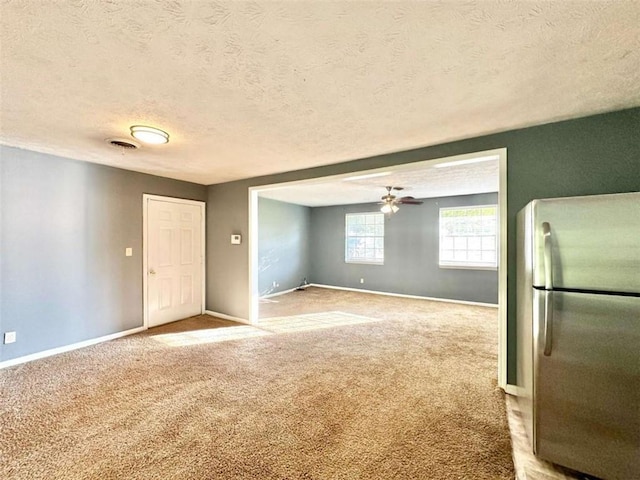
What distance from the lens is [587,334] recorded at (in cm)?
158

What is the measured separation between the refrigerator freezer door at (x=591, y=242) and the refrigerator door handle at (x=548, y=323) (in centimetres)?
8

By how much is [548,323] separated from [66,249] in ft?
16.3

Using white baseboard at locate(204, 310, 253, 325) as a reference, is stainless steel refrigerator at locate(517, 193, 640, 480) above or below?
above

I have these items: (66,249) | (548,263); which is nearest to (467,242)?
(548,263)

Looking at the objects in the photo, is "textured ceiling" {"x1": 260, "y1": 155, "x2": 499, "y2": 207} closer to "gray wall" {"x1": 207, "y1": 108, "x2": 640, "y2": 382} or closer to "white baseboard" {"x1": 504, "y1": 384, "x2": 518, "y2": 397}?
"gray wall" {"x1": 207, "y1": 108, "x2": 640, "y2": 382}

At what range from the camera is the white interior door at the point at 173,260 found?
438 centimetres

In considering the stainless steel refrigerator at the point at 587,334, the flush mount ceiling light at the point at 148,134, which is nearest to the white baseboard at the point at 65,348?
the flush mount ceiling light at the point at 148,134

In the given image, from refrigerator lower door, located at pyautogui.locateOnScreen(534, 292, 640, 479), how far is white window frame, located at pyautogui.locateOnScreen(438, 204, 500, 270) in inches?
189

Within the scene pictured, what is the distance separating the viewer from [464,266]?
620 centimetres

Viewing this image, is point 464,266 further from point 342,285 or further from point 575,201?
point 575,201

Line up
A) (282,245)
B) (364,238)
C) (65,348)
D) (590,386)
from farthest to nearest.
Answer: (364,238) < (282,245) < (65,348) < (590,386)

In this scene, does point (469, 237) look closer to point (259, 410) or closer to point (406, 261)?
point (406, 261)

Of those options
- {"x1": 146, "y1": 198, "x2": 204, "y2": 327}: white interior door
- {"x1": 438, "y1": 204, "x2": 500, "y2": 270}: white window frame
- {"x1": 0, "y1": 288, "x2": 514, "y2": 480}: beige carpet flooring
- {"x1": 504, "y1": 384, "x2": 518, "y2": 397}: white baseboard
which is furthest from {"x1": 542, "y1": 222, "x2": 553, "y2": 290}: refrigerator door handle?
{"x1": 146, "y1": 198, "x2": 204, "y2": 327}: white interior door

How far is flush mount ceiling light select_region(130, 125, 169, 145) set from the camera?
2498 millimetres
